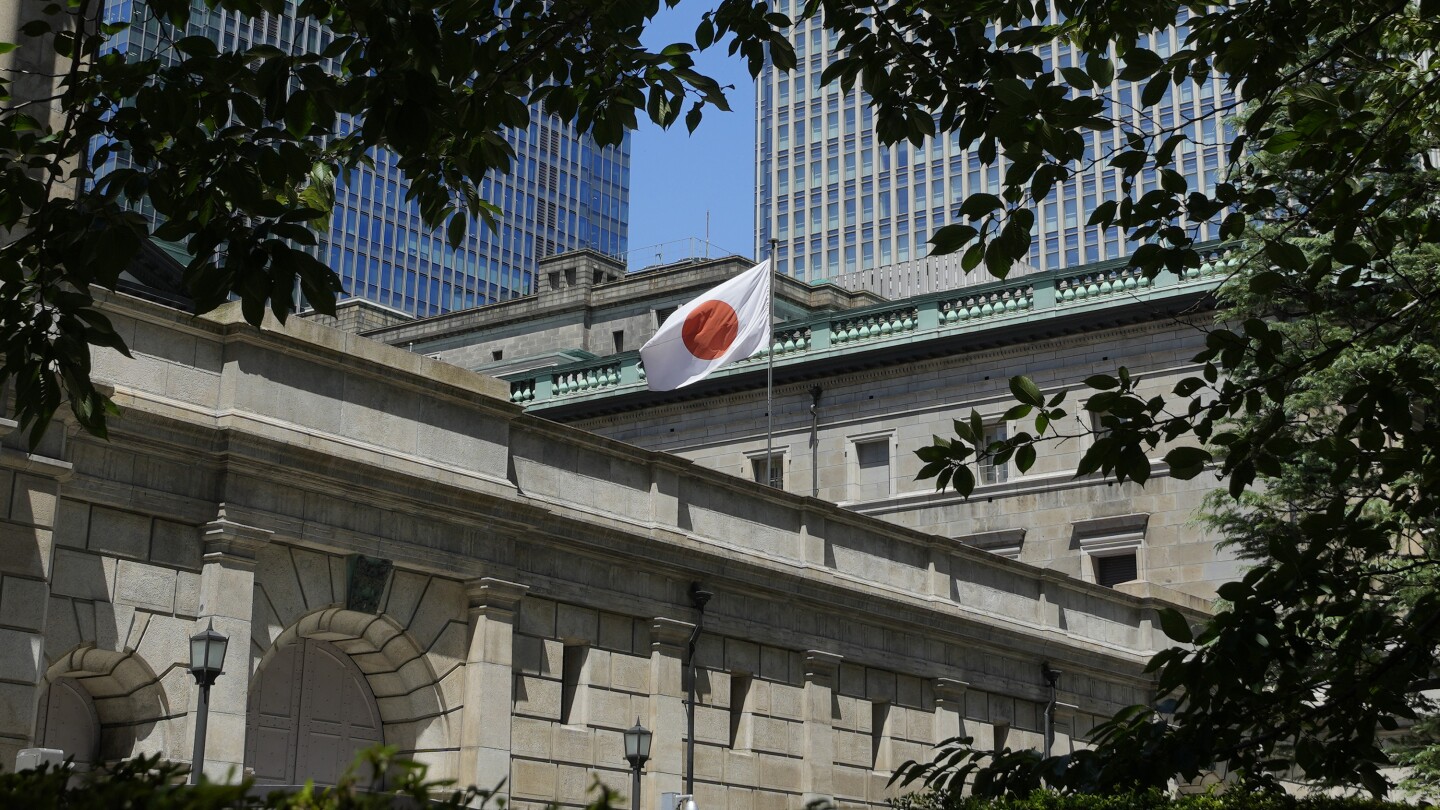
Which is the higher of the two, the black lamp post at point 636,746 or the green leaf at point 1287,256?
the green leaf at point 1287,256

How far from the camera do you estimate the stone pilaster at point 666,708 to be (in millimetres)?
25031

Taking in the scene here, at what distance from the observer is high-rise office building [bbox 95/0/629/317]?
452ft

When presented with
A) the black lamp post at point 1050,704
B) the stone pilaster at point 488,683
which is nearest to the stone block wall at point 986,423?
the black lamp post at point 1050,704

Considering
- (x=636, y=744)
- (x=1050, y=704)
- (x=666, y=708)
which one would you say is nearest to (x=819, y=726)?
(x=666, y=708)

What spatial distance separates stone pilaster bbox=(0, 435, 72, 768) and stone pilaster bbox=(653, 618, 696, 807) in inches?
368

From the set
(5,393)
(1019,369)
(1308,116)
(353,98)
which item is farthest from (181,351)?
(1019,369)

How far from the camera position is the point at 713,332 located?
36.1 metres

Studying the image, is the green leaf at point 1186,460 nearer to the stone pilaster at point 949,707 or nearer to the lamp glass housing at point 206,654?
the lamp glass housing at point 206,654

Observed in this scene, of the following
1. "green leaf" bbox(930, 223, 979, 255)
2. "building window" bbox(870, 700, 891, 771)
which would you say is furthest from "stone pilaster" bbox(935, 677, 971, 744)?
"green leaf" bbox(930, 223, 979, 255)

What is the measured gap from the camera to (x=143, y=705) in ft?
64.3

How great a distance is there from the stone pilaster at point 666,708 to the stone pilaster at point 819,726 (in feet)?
9.36

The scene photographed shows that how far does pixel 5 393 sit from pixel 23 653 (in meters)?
2.62

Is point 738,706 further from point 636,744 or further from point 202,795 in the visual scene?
point 202,795

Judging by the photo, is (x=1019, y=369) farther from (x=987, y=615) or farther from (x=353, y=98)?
(x=353, y=98)
